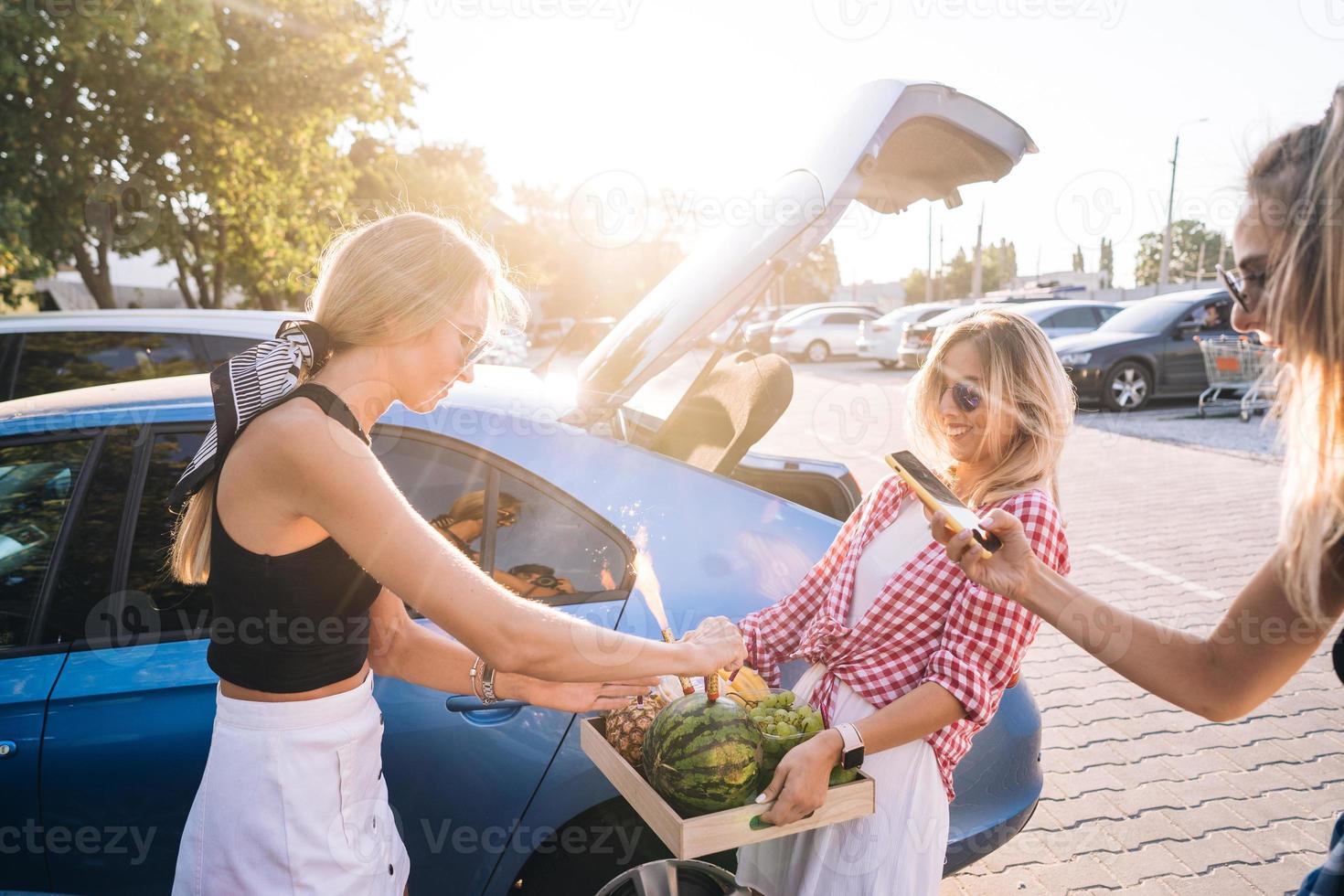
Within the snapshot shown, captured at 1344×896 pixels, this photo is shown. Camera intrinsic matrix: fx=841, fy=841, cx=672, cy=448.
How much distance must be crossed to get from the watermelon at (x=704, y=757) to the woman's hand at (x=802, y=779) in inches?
1.9

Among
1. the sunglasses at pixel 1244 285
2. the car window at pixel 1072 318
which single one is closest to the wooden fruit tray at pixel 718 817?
the sunglasses at pixel 1244 285

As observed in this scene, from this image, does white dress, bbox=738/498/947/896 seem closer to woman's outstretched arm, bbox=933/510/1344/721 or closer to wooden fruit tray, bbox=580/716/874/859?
wooden fruit tray, bbox=580/716/874/859

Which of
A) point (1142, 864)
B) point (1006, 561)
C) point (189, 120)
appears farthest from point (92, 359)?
point (189, 120)

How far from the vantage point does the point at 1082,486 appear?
947 centimetres

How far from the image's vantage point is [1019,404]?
205 cm

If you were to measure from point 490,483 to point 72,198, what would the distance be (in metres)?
11.1

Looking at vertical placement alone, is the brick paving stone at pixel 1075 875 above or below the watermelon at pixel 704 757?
below

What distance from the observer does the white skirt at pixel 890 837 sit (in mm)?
1893

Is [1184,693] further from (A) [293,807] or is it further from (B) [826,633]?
(A) [293,807]

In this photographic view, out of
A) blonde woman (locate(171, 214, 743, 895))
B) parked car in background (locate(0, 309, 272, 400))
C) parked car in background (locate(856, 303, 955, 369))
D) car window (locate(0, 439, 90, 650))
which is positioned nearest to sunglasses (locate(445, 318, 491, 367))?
blonde woman (locate(171, 214, 743, 895))

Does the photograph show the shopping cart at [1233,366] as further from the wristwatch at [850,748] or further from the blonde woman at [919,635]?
the wristwatch at [850,748]

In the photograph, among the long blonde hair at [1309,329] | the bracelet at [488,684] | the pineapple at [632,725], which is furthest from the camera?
the bracelet at [488,684]

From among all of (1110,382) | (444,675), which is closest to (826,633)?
(444,675)

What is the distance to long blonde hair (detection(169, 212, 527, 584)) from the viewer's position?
5.48 feet
